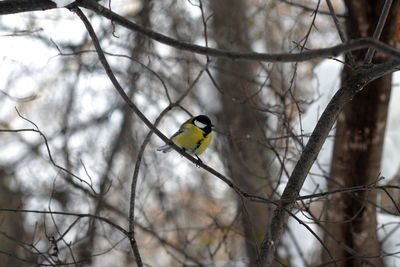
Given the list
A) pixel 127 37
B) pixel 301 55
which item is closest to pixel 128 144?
pixel 127 37

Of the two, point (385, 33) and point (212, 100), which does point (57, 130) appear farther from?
point (385, 33)

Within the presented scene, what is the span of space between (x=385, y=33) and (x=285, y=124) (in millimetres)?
1145

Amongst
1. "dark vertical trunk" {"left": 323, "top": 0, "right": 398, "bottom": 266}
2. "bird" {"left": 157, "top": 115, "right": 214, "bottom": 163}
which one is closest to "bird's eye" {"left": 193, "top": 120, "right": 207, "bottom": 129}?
"bird" {"left": 157, "top": 115, "right": 214, "bottom": 163}

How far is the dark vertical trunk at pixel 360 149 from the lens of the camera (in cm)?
428

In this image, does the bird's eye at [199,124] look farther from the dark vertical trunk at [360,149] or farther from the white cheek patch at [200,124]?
the dark vertical trunk at [360,149]

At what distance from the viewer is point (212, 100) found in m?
9.05

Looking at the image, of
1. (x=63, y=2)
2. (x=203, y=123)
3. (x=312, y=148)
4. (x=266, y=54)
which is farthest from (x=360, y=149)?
(x=63, y=2)

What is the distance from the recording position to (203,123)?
4.42 meters

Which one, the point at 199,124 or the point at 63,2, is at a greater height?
the point at 199,124

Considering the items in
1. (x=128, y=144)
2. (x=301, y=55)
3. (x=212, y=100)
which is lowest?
(x=301, y=55)

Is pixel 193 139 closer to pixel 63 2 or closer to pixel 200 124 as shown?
pixel 200 124

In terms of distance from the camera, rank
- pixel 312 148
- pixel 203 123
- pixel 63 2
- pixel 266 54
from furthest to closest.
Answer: pixel 203 123, pixel 312 148, pixel 63 2, pixel 266 54

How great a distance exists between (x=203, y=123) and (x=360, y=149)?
57.2 inches

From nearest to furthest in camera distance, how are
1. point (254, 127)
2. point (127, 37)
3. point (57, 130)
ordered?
point (127, 37), point (57, 130), point (254, 127)
